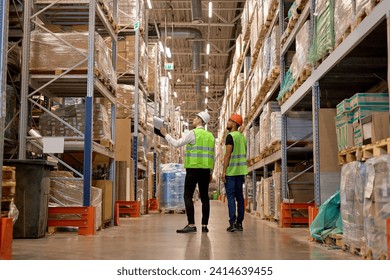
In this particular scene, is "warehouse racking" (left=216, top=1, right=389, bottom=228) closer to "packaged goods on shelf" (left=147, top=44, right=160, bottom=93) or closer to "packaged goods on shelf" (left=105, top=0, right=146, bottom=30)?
"packaged goods on shelf" (left=105, top=0, right=146, bottom=30)

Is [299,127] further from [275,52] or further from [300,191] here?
[275,52]

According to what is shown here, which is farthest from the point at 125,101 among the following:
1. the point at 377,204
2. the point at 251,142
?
the point at 377,204

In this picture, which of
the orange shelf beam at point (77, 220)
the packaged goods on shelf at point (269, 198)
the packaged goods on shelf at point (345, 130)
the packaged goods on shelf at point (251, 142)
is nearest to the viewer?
the packaged goods on shelf at point (345, 130)

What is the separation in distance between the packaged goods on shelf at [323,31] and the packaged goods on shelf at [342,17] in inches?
5.3

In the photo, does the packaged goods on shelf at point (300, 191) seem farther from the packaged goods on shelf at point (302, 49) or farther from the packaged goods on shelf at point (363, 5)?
the packaged goods on shelf at point (363, 5)

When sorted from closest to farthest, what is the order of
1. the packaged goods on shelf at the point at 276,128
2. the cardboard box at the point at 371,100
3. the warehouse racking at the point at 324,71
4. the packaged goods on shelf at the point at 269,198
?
the warehouse racking at the point at 324,71, the cardboard box at the point at 371,100, the packaged goods on shelf at the point at 276,128, the packaged goods on shelf at the point at 269,198

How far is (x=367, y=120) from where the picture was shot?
194 inches

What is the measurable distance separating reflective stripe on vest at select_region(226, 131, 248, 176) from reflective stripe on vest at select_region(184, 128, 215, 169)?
16.1 inches

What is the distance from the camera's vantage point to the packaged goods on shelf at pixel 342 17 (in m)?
5.37

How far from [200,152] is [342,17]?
8.98ft

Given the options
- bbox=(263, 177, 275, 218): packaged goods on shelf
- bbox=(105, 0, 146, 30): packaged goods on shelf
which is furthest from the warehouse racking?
bbox=(105, 0, 146, 30): packaged goods on shelf

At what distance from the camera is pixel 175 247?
5.61m

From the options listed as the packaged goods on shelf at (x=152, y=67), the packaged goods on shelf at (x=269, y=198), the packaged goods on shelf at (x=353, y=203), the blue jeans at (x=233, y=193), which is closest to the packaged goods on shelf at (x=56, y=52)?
the blue jeans at (x=233, y=193)

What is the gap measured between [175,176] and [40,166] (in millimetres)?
7659
